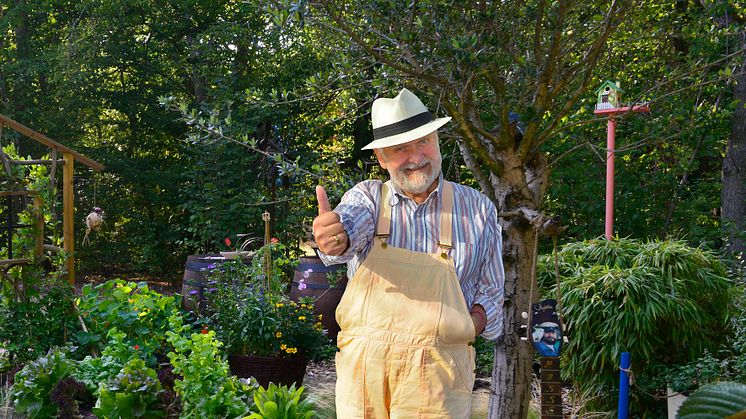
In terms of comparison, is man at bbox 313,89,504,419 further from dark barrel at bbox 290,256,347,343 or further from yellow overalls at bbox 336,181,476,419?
dark barrel at bbox 290,256,347,343

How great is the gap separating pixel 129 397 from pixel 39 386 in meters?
0.70

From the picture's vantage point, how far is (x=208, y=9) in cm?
1175

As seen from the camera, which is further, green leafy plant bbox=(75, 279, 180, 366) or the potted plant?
green leafy plant bbox=(75, 279, 180, 366)

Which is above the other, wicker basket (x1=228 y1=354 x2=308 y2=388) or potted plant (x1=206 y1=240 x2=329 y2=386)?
potted plant (x1=206 y1=240 x2=329 y2=386)

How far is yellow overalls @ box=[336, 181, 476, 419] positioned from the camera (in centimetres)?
212

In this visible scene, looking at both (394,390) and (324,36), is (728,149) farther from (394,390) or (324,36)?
(394,390)

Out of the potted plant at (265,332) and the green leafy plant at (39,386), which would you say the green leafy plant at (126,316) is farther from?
the green leafy plant at (39,386)

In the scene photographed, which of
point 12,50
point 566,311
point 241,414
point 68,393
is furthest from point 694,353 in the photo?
point 12,50

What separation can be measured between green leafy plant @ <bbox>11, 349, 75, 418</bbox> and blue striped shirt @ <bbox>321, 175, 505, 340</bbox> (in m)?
2.50

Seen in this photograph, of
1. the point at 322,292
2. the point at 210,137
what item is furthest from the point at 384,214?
the point at 322,292

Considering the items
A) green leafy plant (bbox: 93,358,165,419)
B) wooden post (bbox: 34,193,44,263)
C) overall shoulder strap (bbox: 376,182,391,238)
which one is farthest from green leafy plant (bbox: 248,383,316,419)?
wooden post (bbox: 34,193,44,263)

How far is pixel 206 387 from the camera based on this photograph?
3.81 metres

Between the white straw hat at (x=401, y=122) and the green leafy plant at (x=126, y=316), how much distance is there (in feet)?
10.6

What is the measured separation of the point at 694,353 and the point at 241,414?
2.57 meters
